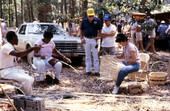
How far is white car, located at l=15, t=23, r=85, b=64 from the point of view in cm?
1124

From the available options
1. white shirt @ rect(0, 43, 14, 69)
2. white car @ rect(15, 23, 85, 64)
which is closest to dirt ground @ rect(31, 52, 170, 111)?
white shirt @ rect(0, 43, 14, 69)

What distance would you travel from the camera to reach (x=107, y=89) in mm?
7566

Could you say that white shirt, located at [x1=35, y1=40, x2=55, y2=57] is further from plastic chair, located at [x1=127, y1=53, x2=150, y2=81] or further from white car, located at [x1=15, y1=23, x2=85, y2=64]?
white car, located at [x1=15, y1=23, x2=85, y2=64]

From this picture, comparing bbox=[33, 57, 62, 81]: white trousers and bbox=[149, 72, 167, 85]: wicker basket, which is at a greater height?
bbox=[33, 57, 62, 81]: white trousers

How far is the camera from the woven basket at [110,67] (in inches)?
274

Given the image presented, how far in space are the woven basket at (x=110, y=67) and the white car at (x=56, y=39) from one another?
4.07 metres

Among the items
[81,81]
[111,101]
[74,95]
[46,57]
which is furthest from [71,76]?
[111,101]

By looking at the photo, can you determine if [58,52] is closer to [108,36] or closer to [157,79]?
[108,36]

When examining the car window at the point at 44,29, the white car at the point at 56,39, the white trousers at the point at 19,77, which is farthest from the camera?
the car window at the point at 44,29

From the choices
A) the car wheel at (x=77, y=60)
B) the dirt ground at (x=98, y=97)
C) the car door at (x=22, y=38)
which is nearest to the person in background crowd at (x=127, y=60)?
the dirt ground at (x=98, y=97)

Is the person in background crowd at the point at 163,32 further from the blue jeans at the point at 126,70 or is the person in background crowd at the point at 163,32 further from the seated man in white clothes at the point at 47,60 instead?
the blue jeans at the point at 126,70

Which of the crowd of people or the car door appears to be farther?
the car door

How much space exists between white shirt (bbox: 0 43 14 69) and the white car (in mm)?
4875

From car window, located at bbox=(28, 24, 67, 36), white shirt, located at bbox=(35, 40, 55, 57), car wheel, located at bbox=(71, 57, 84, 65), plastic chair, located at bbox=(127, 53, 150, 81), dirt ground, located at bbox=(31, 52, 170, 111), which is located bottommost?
car wheel, located at bbox=(71, 57, 84, 65)
